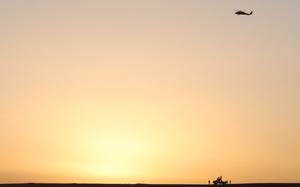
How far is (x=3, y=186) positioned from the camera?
119 metres

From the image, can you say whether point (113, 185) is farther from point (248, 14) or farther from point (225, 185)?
point (248, 14)

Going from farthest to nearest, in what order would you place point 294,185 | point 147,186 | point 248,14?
point 147,186, point 294,185, point 248,14

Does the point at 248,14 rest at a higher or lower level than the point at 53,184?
higher

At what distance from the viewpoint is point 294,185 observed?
359 feet

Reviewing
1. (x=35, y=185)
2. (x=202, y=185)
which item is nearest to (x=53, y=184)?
(x=35, y=185)

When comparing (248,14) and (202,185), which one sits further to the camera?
(202,185)

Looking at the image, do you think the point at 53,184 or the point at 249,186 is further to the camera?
the point at 53,184

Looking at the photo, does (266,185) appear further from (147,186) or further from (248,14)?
(248,14)

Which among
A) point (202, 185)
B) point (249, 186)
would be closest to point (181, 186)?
point (202, 185)

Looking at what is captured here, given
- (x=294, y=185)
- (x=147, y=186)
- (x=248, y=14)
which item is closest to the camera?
(x=248, y=14)

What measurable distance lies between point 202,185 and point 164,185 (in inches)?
246

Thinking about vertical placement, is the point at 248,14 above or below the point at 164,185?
above

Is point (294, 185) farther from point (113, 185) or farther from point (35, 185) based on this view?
point (35, 185)

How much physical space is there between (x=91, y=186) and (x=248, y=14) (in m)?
40.2
